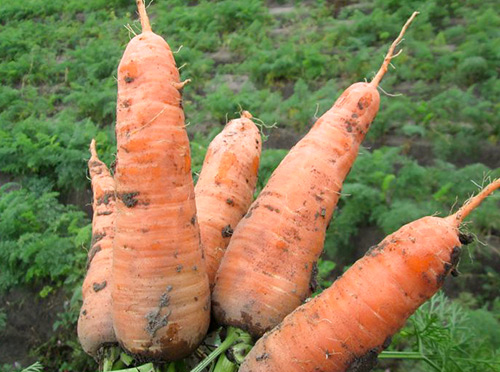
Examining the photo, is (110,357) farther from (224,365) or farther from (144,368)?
(224,365)

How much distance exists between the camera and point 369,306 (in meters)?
1.43

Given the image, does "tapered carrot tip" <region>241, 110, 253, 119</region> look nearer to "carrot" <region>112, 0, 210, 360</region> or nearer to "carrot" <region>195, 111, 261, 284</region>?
"carrot" <region>195, 111, 261, 284</region>

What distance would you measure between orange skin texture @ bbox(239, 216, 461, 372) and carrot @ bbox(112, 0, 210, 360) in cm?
30

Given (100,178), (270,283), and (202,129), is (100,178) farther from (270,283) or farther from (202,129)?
(202,129)

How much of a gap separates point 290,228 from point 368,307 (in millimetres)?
458

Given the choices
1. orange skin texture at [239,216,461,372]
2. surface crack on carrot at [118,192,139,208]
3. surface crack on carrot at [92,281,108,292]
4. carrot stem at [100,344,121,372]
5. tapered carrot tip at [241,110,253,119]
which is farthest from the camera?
tapered carrot tip at [241,110,253,119]

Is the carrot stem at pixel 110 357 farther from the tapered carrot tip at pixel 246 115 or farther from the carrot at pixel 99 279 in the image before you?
the tapered carrot tip at pixel 246 115

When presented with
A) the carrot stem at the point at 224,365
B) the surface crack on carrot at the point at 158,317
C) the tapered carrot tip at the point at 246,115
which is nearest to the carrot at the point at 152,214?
the surface crack on carrot at the point at 158,317

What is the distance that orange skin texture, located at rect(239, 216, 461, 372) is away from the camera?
1393mm

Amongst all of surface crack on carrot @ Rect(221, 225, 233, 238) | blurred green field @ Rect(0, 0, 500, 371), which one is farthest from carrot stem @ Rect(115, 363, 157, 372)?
blurred green field @ Rect(0, 0, 500, 371)

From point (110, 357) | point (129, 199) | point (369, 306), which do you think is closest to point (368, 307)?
point (369, 306)

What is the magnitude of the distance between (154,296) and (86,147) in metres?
3.67

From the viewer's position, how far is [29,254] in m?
3.53

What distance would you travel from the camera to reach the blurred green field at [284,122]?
10.5ft
